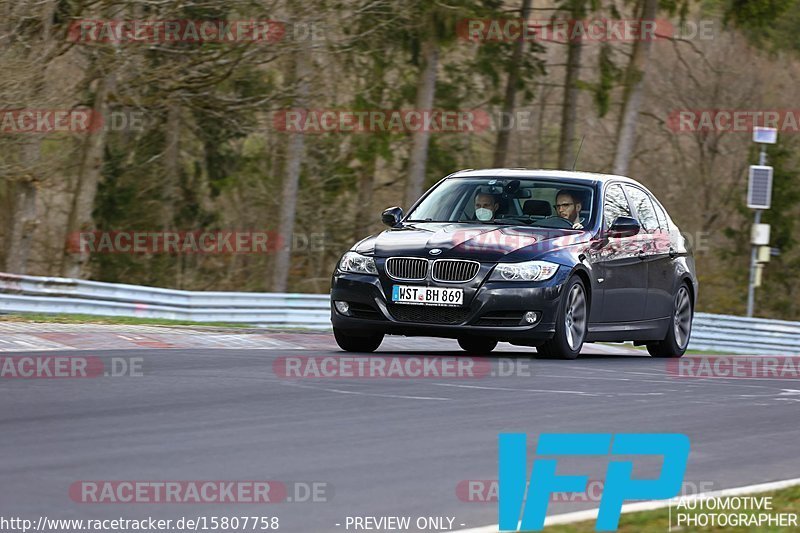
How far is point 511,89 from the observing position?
136 ft

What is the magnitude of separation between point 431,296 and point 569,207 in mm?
2078

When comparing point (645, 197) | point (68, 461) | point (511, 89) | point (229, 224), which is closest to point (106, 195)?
point (229, 224)

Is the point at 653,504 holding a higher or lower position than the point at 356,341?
higher

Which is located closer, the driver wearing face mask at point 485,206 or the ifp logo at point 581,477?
the ifp logo at point 581,477

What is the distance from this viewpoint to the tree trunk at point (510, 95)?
40219 mm

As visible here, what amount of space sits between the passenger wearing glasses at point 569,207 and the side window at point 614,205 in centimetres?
33

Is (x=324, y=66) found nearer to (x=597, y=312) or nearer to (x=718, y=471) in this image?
(x=597, y=312)

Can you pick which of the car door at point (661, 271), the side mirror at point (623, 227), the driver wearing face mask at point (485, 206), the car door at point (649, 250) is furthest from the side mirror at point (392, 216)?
the car door at point (661, 271)

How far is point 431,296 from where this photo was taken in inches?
501

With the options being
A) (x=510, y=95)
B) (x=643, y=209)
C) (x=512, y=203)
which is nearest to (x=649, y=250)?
(x=643, y=209)

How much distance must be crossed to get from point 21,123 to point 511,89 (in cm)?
1684

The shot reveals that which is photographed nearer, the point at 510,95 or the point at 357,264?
the point at 357,264

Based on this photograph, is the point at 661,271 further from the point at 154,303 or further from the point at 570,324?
the point at 154,303

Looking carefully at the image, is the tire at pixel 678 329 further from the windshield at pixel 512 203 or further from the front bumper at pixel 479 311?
the front bumper at pixel 479 311
